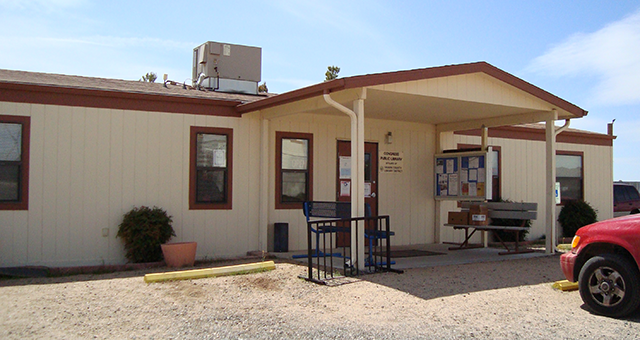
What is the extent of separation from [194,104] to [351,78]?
142 inches

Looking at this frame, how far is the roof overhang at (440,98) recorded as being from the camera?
8.62 m

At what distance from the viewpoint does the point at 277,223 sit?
434 inches

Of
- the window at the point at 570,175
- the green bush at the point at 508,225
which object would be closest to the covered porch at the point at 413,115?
the green bush at the point at 508,225

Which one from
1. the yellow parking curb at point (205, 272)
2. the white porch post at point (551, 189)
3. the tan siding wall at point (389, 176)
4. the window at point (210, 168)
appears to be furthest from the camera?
the tan siding wall at point (389, 176)

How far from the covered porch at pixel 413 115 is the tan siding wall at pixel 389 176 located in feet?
0.07

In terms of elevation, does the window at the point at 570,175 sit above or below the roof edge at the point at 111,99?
below

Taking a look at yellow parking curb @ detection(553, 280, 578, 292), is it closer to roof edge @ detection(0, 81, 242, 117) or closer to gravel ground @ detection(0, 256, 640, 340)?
gravel ground @ detection(0, 256, 640, 340)

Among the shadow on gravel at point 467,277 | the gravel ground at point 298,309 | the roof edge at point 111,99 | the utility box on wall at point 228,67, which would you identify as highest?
the utility box on wall at point 228,67

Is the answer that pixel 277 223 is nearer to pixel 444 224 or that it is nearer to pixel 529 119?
pixel 444 224

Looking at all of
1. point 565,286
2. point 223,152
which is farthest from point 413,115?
point 565,286

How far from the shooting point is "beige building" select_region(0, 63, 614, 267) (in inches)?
362

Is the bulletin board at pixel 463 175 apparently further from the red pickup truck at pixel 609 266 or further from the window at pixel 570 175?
the red pickup truck at pixel 609 266

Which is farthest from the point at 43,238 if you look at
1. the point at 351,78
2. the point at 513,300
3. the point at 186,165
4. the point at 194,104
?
the point at 513,300

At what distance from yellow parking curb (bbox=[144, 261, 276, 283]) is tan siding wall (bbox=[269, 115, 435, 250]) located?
90.8 inches
